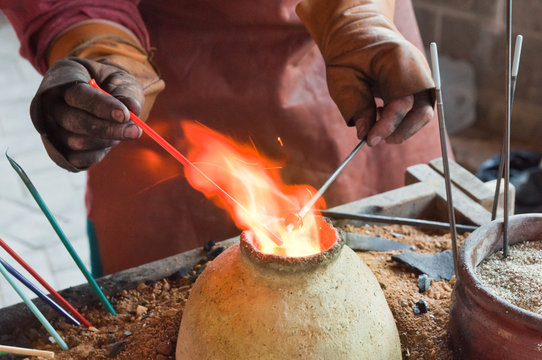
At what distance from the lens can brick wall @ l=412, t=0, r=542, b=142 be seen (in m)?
4.22

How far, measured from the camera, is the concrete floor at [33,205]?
3.52m

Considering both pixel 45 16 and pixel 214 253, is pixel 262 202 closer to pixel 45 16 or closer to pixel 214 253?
pixel 214 253

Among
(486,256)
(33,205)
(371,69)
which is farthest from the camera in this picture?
(33,205)

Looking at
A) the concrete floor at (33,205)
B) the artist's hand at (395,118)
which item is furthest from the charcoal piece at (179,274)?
the concrete floor at (33,205)

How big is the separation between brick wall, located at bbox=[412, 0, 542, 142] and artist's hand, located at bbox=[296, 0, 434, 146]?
282 centimetres

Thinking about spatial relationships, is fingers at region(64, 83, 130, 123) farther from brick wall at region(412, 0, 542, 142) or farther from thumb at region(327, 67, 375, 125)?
brick wall at region(412, 0, 542, 142)

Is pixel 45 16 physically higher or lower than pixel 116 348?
higher

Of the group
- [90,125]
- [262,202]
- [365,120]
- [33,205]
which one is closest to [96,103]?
[90,125]

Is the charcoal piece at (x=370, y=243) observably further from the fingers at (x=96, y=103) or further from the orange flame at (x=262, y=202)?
the fingers at (x=96, y=103)

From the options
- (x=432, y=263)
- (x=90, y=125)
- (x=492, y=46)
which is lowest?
(x=492, y=46)

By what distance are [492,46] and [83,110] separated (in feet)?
13.2

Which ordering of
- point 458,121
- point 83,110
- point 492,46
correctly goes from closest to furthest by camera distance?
1. point 83,110
2. point 492,46
3. point 458,121

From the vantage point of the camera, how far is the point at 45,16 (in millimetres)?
1742

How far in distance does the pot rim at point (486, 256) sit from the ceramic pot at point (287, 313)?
194mm
